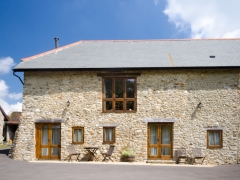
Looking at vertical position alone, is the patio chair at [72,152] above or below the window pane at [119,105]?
below

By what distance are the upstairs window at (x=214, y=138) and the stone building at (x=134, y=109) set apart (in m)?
0.05

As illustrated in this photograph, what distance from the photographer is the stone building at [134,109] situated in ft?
43.4

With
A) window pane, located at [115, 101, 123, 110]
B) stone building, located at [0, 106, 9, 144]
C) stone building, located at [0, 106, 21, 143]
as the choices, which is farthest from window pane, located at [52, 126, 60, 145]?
stone building, located at [0, 106, 21, 143]

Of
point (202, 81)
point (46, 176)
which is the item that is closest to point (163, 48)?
point (202, 81)

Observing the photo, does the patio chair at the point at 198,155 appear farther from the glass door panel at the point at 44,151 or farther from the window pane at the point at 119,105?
the glass door panel at the point at 44,151

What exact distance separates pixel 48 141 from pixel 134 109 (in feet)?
16.4

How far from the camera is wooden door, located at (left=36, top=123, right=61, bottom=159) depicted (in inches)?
537

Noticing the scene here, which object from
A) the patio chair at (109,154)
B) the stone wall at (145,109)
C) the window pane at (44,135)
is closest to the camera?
the patio chair at (109,154)

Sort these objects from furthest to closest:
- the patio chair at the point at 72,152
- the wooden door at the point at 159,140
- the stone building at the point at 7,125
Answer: the stone building at the point at 7,125 < the wooden door at the point at 159,140 < the patio chair at the point at 72,152

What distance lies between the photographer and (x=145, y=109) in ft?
44.1

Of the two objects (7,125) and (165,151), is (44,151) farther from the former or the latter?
(7,125)

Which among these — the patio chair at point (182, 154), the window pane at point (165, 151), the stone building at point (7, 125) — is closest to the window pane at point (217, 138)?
the patio chair at point (182, 154)

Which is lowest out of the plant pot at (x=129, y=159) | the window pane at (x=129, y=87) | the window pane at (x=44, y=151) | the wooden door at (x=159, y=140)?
the plant pot at (x=129, y=159)

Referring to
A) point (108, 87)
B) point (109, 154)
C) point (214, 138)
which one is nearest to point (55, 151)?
point (109, 154)
